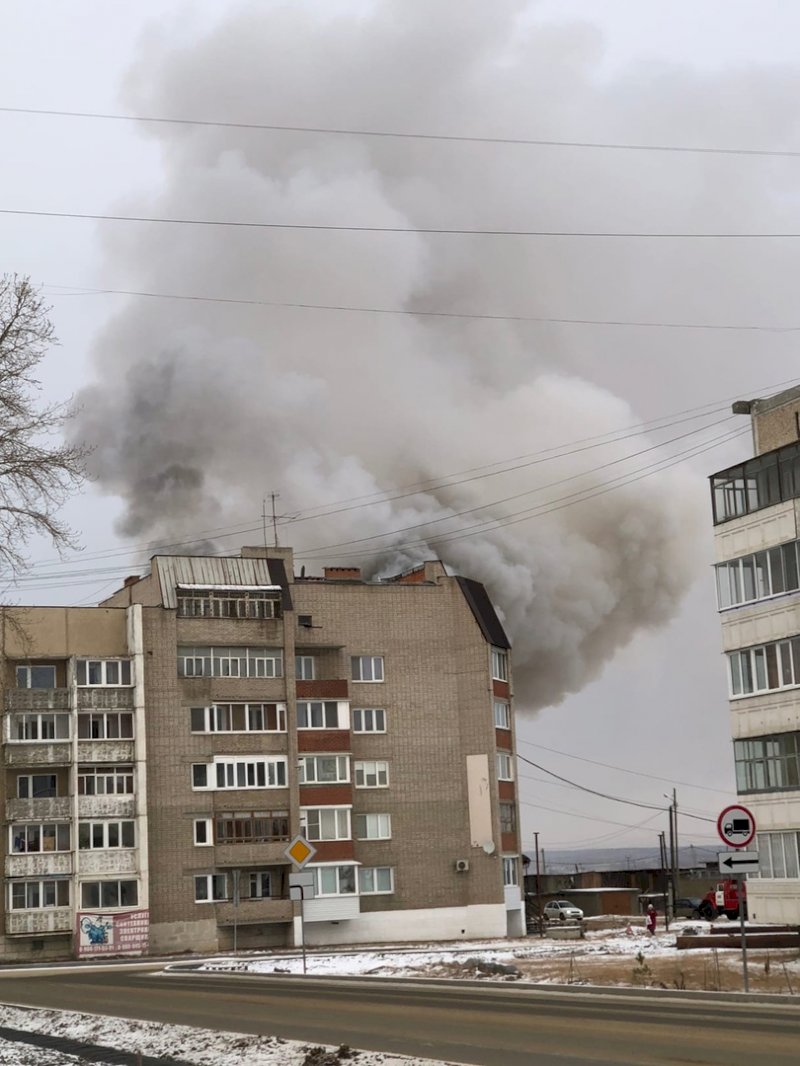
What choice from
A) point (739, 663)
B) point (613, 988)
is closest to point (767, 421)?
point (739, 663)

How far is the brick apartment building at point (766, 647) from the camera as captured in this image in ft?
158

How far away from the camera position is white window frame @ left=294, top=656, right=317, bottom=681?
3214 inches

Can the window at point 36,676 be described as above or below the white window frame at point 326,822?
above

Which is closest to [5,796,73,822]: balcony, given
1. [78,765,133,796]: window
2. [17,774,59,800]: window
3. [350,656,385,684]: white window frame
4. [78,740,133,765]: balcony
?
[17,774,59,800]: window

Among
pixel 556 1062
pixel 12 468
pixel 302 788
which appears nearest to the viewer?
pixel 556 1062

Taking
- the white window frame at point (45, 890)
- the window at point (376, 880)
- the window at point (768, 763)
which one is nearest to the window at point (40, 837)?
the white window frame at point (45, 890)

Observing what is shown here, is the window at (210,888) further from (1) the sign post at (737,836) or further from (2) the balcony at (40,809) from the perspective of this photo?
(1) the sign post at (737,836)

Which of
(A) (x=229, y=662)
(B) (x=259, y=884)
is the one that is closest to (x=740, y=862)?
(B) (x=259, y=884)

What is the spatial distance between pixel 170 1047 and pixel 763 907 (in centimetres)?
3113

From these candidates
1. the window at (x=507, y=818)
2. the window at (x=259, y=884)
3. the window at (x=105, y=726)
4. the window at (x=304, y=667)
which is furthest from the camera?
the window at (x=507, y=818)

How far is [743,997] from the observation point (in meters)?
27.7

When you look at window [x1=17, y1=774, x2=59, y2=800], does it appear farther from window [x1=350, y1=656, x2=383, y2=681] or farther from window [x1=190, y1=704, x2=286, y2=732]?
window [x1=350, y1=656, x2=383, y2=681]

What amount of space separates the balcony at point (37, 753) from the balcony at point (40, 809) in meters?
1.82

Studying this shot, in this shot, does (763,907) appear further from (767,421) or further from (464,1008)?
(464,1008)
